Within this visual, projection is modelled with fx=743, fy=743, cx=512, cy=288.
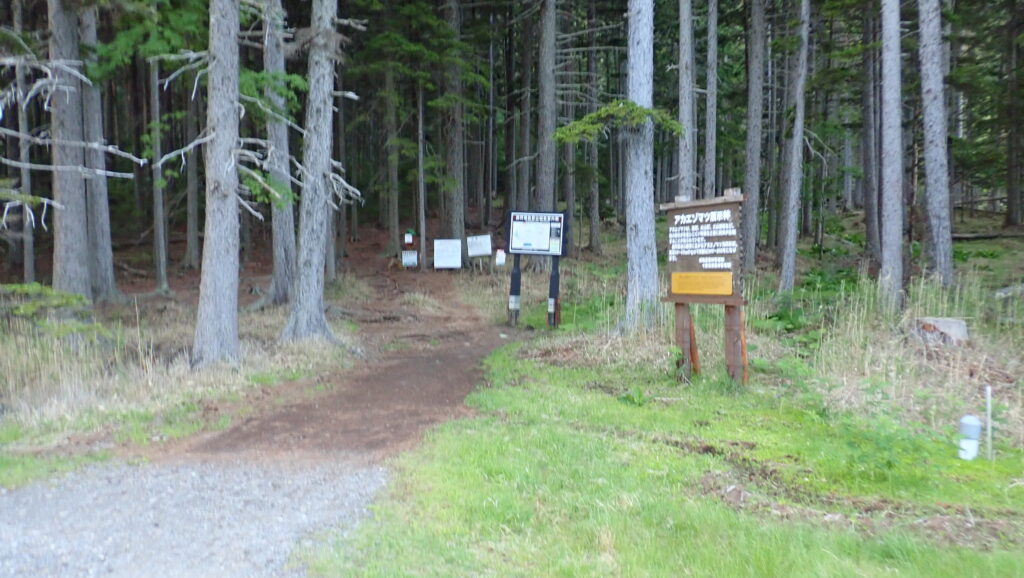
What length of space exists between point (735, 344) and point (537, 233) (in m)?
7.68

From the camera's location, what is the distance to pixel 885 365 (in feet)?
29.3

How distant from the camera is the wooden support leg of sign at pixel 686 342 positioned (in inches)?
382

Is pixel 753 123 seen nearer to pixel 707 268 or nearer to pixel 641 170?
pixel 641 170

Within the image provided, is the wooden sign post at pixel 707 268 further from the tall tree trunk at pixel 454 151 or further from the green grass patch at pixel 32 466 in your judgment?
the tall tree trunk at pixel 454 151

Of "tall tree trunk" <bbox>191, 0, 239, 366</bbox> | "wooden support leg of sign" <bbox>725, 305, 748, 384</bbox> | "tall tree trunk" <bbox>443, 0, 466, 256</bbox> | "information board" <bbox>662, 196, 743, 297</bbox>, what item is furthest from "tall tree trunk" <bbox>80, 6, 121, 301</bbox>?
"wooden support leg of sign" <bbox>725, 305, 748, 384</bbox>

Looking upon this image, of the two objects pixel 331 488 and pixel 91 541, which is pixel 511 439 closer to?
pixel 331 488

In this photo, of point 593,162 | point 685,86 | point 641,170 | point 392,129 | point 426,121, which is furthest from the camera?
point 426,121

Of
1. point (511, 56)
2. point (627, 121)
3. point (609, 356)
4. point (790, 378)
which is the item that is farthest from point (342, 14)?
point (790, 378)

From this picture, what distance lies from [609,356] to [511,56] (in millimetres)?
21502

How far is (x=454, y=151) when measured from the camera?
24.9 m

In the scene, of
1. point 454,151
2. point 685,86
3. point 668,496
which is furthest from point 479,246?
point 668,496

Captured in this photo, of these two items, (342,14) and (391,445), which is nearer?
(391,445)

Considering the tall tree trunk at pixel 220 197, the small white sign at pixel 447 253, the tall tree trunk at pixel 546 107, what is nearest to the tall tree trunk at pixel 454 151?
the small white sign at pixel 447 253

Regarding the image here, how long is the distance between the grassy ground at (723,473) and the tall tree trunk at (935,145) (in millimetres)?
3054
